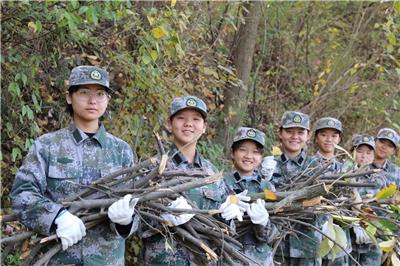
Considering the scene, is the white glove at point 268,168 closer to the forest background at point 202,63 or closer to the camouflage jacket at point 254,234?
the camouflage jacket at point 254,234

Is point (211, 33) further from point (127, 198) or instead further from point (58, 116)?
point (127, 198)

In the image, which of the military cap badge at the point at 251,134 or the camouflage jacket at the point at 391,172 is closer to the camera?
the military cap badge at the point at 251,134

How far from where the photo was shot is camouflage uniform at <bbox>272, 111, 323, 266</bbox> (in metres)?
5.72

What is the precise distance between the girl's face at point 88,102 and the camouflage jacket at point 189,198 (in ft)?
1.93

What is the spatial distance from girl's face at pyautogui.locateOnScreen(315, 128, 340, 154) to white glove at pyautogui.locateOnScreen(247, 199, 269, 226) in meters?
2.14

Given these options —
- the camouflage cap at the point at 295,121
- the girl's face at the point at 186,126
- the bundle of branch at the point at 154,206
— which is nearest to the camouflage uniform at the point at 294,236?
the camouflage cap at the point at 295,121

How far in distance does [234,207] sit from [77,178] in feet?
3.67

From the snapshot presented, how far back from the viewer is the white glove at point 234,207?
4500 mm

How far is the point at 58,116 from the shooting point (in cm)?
661

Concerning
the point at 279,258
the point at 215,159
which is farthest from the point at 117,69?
the point at 279,258

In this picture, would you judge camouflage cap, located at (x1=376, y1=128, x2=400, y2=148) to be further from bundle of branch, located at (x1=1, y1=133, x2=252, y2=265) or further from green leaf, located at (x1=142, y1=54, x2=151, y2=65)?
bundle of branch, located at (x1=1, y1=133, x2=252, y2=265)

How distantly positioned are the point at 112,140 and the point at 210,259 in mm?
953

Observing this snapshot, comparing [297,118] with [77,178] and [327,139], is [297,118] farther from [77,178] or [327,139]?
[77,178]

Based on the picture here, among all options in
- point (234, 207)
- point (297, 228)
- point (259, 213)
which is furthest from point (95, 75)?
point (297, 228)
